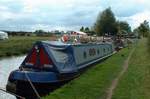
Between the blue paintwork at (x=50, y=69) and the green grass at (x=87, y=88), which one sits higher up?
the blue paintwork at (x=50, y=69)

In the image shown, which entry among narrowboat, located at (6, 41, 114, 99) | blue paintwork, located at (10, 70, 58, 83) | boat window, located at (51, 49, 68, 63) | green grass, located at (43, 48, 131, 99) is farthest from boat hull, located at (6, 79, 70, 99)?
boat window, located at (51, 49, 68, 63)

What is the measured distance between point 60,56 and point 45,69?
4.30ft

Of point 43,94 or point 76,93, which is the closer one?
point 76,93

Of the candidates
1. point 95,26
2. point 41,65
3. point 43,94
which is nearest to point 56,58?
point 41,65

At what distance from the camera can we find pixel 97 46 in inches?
1080

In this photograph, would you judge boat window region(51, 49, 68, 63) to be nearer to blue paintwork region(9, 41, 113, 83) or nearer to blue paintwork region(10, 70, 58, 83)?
blue paintwork region(9, 41, 113, 83)

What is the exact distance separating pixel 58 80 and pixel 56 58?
1.15 meters

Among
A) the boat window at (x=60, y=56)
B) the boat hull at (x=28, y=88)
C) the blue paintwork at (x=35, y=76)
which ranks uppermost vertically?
the boat window at (x=60, y=56)

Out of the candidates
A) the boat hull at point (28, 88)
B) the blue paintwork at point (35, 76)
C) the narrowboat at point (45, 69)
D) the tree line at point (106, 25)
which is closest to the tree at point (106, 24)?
the tree line at point (106, 25)

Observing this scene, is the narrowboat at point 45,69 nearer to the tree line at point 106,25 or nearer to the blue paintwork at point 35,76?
the blue paintwork at point 35,76

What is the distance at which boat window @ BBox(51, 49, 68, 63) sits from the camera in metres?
17.1

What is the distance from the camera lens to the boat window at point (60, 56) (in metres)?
17.1

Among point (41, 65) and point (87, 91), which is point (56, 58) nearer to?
point (41, 65)

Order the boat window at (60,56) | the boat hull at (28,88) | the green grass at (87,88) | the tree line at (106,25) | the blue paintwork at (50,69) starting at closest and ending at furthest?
the green grass at (87,88)
the boat hull at (28,88)
the blue paintwork at (50,69)
the boat window at (60,56)
the tree line at (106,25)
